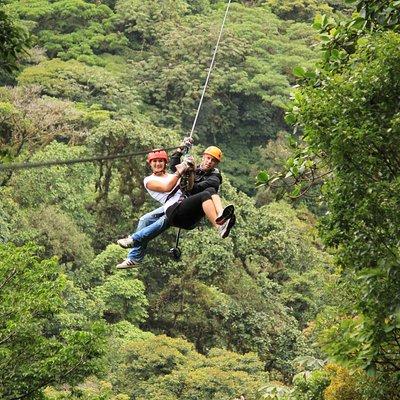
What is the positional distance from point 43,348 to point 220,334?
9.62m

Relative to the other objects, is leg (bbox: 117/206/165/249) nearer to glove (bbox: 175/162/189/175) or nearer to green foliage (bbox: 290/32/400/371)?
glove (bbox: 175/162/189/175)

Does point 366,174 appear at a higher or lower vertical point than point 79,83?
higher

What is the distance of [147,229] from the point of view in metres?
6.28

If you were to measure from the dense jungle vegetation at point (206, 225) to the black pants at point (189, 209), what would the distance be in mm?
415

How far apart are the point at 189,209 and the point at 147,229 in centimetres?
41

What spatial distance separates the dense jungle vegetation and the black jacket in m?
0.34

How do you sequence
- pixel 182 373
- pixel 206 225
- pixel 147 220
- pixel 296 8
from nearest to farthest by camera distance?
pixel 147 220 → pixel 182 373 → pixel 206 225 → pixel 296 8

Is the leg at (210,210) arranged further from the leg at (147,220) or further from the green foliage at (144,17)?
the green foliage at (144,17)

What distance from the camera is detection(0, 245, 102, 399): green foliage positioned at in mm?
10281

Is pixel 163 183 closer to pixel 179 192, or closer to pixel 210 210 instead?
pixel 179 192

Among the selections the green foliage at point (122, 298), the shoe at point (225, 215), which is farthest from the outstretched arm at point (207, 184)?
the green foliage at point (122, 298)

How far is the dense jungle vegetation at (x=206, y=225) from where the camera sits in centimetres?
510

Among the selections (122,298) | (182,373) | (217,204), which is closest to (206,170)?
(217,204)

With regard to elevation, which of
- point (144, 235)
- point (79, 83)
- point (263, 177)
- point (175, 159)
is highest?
point (263, 177)
